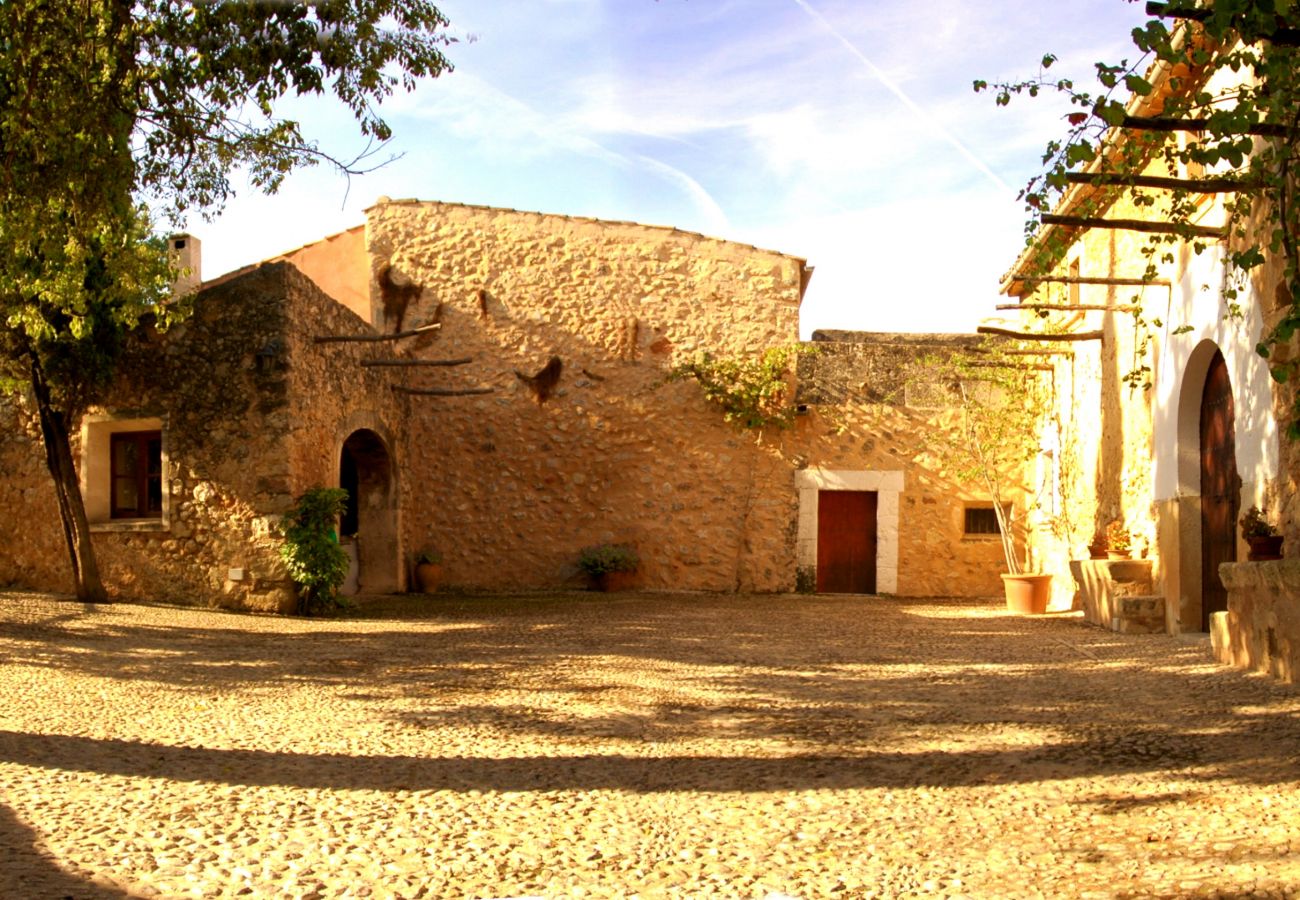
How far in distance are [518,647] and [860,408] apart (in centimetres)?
759

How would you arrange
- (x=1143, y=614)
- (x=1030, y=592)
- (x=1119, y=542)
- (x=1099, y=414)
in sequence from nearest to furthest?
(x=1143, y=614), (x=1119, y=542), (x=1099, y=414), (x=1030, y=592)

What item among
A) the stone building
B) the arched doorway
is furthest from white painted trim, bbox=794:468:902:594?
the arched doorway

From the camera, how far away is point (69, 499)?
1005cm

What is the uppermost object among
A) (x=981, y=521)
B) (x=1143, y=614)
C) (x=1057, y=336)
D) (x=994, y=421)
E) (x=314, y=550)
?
(x=1057, y=336)

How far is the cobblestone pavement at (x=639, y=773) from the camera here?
300 cm

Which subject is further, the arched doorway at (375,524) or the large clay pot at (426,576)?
the large clay pot at (426,576)

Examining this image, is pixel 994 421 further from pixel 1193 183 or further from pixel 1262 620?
pixel 1193 183

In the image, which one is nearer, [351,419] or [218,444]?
[218,444]

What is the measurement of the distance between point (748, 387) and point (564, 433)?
241 centimetres

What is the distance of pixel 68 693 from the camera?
18.7 ft

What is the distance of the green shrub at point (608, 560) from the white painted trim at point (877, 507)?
Answer: 2126 millimetres

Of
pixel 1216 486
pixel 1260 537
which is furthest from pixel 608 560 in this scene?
pixel 1260 537

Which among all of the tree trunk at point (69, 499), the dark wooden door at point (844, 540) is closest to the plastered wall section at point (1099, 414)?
the dark wooden door at point (844, 540)

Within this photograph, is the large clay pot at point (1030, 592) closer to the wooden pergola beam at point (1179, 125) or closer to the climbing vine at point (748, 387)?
the climbing vine at point (748, 387)
